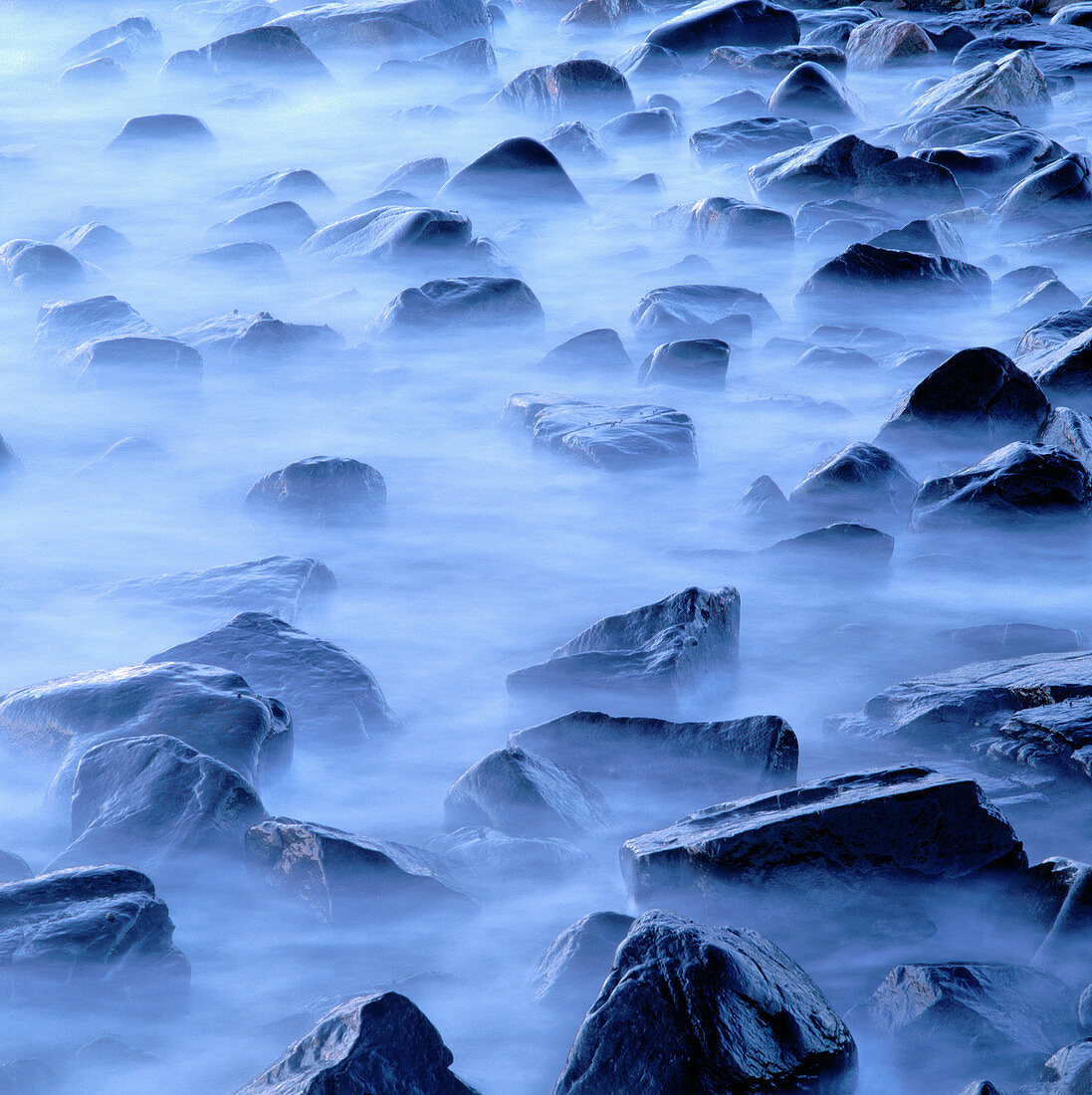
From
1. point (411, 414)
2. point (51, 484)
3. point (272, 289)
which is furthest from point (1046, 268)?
point (51, 484)

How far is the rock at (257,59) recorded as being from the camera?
7.55 m

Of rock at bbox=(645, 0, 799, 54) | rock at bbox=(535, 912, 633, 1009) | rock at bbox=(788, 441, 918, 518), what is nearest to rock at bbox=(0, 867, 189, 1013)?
rock at bbox=(535, 912, 633, 1009)

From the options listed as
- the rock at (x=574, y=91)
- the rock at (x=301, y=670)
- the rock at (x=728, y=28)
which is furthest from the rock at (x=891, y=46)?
the rock at (x=301, y=670)

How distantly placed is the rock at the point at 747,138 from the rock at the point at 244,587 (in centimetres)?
405

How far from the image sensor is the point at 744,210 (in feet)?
15.6

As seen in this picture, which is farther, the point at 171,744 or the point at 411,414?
the point at 411,414

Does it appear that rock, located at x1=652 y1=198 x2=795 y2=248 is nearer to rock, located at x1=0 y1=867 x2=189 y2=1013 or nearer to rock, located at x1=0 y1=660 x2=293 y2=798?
rock, located at x1=0 y1=660 x2=293 y2=798

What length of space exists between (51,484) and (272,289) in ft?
5.16

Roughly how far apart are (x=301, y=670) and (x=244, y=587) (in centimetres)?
39

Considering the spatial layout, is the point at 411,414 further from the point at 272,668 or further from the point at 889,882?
the point at 889,882

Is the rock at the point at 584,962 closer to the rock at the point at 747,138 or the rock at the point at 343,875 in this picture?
the rock at the point at 343,875

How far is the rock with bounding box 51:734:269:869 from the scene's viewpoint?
1.67 metres

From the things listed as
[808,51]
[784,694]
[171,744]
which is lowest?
[808,51]

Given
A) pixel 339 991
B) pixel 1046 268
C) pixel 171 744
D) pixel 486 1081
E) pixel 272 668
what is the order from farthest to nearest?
pixel 1046 268 → pixel 272 668 → pixel 171 744 → pixel 339 991 → pixel 486 1081
